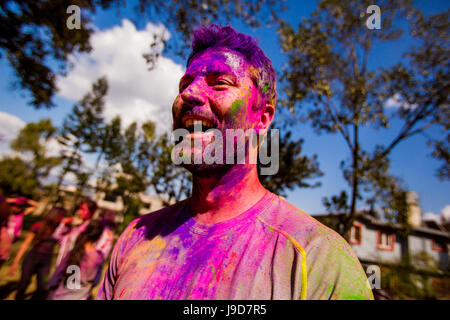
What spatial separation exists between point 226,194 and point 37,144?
58788 millimetres

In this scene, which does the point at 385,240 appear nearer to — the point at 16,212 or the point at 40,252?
the point at 40,252

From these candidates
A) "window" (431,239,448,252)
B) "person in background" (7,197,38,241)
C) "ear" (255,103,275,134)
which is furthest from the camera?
"window" (431,239,448,252)

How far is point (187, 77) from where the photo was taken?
6.15 feet

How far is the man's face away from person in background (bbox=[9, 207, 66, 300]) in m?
5.50

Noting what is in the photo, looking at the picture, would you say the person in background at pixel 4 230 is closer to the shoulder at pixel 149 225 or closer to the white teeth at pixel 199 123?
the shoulder at pixel 149 225

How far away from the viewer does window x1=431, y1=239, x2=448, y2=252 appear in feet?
83.1

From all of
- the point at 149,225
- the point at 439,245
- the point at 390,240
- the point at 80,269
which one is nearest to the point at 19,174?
the point at 80,269

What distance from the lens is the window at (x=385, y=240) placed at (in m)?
24.7

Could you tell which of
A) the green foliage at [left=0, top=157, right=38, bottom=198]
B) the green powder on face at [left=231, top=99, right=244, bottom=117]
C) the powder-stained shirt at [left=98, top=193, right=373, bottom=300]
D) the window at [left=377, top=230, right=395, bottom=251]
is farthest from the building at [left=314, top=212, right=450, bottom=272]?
the green foliage at [left=0, top=157, right=38, bottom=198]

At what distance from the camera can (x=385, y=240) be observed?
24.9m

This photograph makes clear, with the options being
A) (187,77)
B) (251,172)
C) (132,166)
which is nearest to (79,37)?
(187,77)

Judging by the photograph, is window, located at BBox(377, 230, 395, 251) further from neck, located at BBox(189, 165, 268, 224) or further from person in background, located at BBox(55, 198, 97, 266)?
neck, located at BBox(189, 165, 268, 224)
